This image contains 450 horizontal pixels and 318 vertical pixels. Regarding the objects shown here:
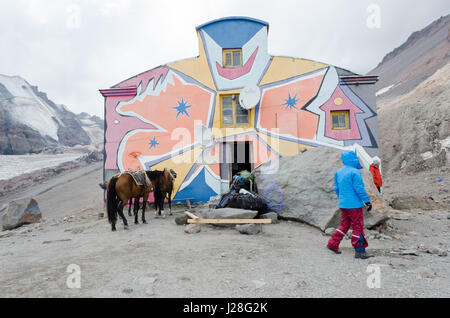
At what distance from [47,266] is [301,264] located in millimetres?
3881

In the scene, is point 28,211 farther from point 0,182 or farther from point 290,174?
point 0,182

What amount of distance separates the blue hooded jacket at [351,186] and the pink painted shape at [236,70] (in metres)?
7.47

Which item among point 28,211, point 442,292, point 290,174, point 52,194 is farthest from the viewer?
point 52,194

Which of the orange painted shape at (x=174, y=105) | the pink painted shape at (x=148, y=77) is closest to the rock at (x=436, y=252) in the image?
the orange painted shape at (x=174, y=105)

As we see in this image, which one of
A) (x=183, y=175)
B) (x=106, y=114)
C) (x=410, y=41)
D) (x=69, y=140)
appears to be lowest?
(x=183, y=175)

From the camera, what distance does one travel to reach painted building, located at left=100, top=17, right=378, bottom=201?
10.2 meters

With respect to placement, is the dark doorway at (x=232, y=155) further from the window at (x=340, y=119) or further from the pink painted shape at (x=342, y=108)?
the window at (x=340, y=119)

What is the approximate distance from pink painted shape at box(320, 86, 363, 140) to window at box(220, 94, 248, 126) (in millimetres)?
3321

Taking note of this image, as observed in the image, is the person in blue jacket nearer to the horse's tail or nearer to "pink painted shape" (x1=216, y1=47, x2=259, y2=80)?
the horse's tail

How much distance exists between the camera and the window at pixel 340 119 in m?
10.2

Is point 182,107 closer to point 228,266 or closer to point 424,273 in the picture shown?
point 228,266

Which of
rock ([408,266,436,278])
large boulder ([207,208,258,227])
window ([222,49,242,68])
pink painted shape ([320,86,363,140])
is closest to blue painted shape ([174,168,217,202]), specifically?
large boulder ([207,208,258,227])

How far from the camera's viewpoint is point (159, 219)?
8.20m
